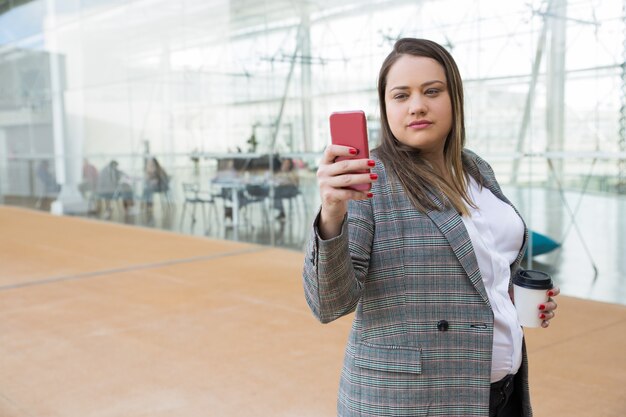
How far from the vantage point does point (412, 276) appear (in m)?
1.30

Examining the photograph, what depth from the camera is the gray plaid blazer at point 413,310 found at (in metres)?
1.29

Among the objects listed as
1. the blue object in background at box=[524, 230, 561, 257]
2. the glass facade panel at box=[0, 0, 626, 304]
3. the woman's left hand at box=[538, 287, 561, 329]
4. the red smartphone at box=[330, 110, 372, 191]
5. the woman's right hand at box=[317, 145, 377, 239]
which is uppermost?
the glass facade panel at box=[0, 0, 626, 304]

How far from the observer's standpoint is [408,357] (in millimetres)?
1279

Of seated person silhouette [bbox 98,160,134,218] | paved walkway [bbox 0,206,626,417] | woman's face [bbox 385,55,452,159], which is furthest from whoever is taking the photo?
seated person silhouette [bbox 98,160,134,218]

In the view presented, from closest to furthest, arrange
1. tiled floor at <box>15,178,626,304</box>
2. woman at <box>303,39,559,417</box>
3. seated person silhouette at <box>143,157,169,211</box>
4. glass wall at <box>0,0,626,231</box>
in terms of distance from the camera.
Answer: woman at <box>303,39,559,417</box>
tiled floor at <box>15,178,626,304</box>
glass wall at <box>0,0,626,231</box>
seated person silhouette at <box>143,157,169,211</box>

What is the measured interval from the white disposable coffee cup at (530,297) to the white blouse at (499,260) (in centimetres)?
4

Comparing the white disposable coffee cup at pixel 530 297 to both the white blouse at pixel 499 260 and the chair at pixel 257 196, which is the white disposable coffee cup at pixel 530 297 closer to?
the white blouse at pixel 499 260

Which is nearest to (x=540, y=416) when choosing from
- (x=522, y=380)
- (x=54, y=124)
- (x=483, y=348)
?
(x=522, y=380)

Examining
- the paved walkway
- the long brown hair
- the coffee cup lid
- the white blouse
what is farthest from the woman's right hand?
the paved walkway

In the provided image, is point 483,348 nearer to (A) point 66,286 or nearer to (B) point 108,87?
(A) point 66,286

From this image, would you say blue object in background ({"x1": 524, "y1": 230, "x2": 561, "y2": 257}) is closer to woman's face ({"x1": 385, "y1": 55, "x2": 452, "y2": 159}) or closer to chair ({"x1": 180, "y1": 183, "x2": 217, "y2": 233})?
chair ({"x1": 180, "y1": 183, "x2": 217, "y2": 233})

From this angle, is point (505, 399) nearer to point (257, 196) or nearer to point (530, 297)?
point (530, 297)

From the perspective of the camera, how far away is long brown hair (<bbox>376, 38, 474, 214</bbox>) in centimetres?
135

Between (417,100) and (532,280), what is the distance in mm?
488
